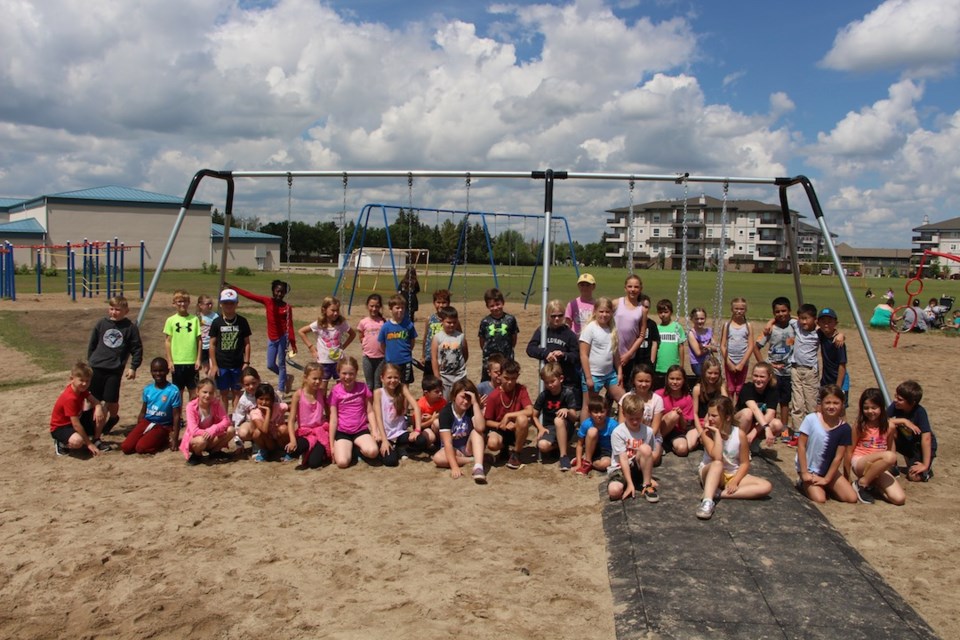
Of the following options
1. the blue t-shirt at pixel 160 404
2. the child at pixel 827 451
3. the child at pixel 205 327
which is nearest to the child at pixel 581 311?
the child at pixel 827 451

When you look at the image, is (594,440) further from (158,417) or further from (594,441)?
(158,417)

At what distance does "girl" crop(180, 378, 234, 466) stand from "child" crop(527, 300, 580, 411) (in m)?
3.04

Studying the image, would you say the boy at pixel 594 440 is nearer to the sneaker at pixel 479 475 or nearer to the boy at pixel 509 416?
the boy at pixel 509 416

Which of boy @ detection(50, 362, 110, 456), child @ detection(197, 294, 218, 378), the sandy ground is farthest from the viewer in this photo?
child @ detection(197, 294, 218, 378)

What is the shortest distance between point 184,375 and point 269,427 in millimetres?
1564

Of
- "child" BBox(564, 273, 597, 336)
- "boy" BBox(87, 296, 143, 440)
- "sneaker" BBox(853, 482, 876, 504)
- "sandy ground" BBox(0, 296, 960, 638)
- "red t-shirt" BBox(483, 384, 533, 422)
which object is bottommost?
"sandy ground" BBox(0, 296, 960, 638)

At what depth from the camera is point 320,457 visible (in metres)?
7.14

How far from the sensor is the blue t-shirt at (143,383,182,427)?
24.7 ft

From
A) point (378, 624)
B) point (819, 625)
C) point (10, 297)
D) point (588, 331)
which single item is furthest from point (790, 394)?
point (10, 297)

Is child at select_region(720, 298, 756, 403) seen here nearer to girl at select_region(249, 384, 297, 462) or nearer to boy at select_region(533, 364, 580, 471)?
boy at select_region(533, 364, 580, 471)

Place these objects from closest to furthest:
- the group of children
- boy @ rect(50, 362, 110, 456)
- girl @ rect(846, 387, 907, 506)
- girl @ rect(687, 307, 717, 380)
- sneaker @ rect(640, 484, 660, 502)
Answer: sneaker @ rect(640, 484, 660, 502) → girl @ rect(846, 387, 907, 506) → the group of children → boy @ rect(50, 362, 110, 456) → girl @ rect(687, 307, 717, 380)

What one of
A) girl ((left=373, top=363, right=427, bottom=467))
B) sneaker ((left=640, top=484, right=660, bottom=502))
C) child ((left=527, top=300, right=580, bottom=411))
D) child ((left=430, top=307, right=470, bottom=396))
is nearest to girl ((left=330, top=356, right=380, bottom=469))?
girl ((left=373, top=363, right=427, bottom=467))

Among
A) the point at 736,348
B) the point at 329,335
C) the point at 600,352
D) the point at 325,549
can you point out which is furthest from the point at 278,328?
the point at 736,348

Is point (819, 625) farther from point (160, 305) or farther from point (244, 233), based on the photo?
point (244, 233)
